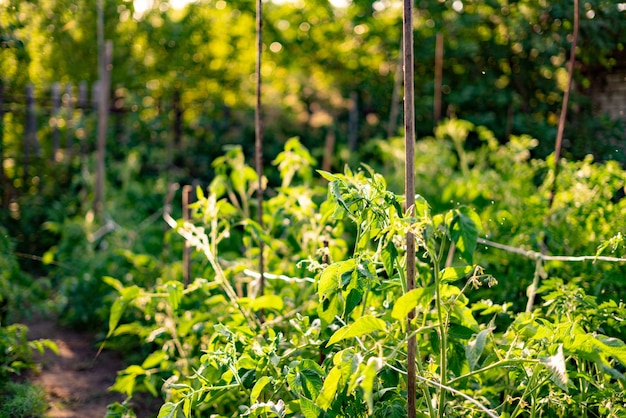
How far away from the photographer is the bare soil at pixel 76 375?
2.71m

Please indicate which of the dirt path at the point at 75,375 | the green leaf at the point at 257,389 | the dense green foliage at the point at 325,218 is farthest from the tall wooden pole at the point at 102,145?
the green leaf at the point at 257,389

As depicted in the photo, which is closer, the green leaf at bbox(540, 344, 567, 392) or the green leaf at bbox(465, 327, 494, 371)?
the green leaf at bbox(540, 344, 567, 392)

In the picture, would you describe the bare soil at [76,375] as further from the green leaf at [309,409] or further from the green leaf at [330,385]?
the green leaf at [330,385]

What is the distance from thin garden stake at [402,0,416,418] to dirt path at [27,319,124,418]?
1.61 meters

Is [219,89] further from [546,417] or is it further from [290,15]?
[546,417]

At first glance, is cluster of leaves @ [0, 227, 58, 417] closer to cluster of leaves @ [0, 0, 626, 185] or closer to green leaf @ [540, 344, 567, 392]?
green leaf @ [540, 344, 567, 392]

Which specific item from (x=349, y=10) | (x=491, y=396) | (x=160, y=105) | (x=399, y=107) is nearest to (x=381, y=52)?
(x=349, y=10)

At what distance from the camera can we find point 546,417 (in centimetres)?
187

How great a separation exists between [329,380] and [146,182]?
5.48 meters

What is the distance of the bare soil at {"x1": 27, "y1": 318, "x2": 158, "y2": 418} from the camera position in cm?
271

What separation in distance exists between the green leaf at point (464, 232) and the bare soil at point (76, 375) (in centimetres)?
169

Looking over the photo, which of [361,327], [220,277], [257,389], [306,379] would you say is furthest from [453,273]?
[220,277]

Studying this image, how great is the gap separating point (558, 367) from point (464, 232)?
0.32 m

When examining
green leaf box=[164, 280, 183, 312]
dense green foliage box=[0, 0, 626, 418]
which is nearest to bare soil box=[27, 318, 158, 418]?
dense green foliage box=[0, 0, 626, 418]
